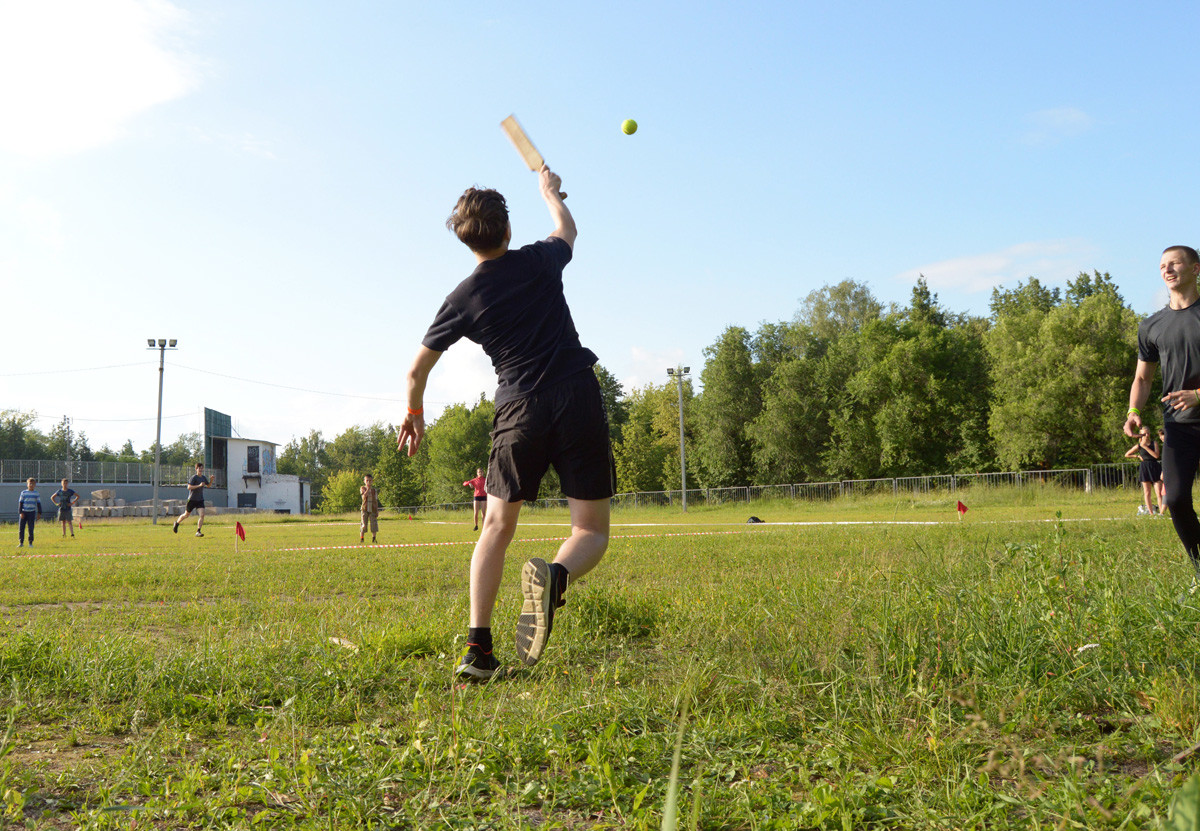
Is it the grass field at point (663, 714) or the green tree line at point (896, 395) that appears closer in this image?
the grass field at point (663, 714)

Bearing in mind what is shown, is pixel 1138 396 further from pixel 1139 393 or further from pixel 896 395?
pixel 896 395

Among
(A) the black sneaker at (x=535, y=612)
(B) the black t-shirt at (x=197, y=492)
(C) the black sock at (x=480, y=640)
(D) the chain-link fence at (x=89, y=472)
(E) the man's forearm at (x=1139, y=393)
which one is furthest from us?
(D) the chain-link fence at (x=89, y=472)

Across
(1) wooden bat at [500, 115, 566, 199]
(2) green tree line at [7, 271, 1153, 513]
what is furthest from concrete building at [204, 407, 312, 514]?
(1) wooden bat at [500, 115, 566, 199]

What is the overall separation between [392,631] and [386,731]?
1.30 meters

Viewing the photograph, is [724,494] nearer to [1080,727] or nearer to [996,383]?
[996,383]

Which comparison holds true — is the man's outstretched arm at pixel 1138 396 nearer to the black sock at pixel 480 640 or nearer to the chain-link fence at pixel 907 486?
the black sock at pixel 480 640

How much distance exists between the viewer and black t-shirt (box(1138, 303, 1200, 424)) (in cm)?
507

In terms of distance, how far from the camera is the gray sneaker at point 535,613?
→ 11.0 feet

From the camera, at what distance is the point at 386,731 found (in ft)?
9.11

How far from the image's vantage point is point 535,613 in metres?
3.40

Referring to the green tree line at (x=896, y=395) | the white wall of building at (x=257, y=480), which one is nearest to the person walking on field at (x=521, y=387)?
the green tree line at (x=896, y=395)

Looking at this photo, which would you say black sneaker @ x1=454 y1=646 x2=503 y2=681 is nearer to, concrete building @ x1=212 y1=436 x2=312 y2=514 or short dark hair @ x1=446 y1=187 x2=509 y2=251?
short dark hair @ x1=446 y1=187 x2=509 y2=251

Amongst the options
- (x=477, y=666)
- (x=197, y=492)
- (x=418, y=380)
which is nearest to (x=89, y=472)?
(x=197, y=492)

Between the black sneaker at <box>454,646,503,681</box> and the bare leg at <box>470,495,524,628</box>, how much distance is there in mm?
145
